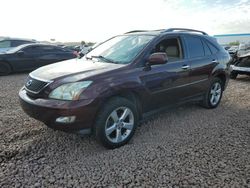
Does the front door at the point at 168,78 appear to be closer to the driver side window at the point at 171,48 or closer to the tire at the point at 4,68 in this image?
the driver side window at the point at 171,48

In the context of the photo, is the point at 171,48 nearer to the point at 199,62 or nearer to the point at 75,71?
the point at 199,62

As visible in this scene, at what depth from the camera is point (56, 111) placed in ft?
9.44

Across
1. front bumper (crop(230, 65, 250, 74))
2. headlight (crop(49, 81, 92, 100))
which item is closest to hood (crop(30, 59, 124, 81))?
headlight (crop(49, 81, 92, 100))

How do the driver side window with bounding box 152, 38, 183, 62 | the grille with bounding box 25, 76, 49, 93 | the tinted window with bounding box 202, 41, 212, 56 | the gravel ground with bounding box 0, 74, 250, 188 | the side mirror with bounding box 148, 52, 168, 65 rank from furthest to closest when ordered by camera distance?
the tinted window with bounding box 202, 41, 212, 56
the driver side window with bounding box 152, 38, 183, 62
the side mirror with bounding box 148, 52, 168, 65
the grille with bounding box 25, 76, 49, 93
the gravel ground with bounding box 0, 74, 250, 188

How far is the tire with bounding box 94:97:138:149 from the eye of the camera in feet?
10.2

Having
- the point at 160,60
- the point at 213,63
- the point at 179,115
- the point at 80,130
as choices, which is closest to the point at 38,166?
the point at 80,130

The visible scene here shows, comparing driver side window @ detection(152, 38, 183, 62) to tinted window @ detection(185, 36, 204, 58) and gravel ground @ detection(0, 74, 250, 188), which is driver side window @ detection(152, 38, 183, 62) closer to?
tinted window @ detection(185, 36, 204, 58)

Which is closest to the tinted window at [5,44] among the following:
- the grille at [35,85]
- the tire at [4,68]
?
the tire at [4,68]

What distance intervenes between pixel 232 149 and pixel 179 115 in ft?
4.97

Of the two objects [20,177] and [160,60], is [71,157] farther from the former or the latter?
[160,60]

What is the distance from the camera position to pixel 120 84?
3221mm

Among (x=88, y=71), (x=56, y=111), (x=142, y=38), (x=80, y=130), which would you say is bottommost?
(x=80, y=130)

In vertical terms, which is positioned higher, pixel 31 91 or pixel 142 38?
pixel 142 38

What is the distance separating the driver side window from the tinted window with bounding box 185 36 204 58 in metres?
0.29
